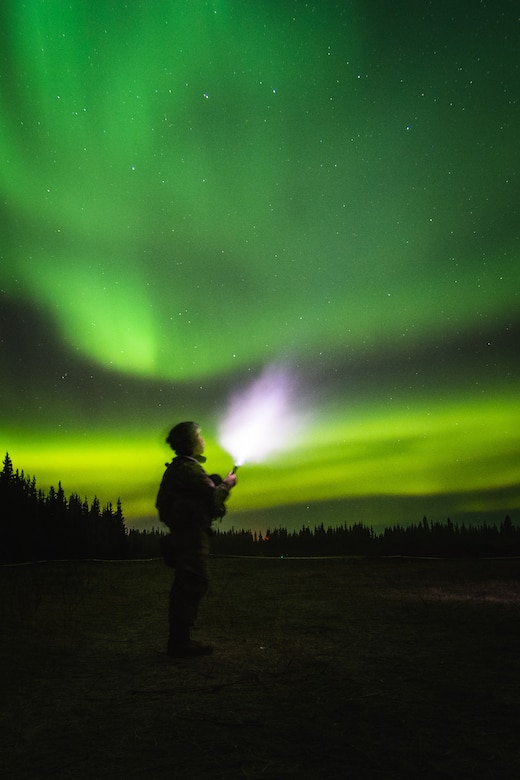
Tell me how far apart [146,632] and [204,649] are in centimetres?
154

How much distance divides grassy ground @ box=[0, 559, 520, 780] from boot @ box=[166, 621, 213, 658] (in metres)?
0.14

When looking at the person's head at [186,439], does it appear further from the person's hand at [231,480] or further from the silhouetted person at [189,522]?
the person's hand at [231,480]

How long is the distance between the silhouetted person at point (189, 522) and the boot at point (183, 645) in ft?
0.26

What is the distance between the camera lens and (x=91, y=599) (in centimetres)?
977

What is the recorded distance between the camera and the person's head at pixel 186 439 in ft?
21.8

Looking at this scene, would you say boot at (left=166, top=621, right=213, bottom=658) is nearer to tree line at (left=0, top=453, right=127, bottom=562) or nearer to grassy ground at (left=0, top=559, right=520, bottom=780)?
grassy ground at (left=0, top=559, right=520, bottom=780)

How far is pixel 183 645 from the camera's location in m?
5.79

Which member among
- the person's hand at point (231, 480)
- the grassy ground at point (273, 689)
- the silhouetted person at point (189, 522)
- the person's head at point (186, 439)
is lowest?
the grassy ground at point (273, 689)

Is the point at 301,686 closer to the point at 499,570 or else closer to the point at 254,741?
the point at 254,741

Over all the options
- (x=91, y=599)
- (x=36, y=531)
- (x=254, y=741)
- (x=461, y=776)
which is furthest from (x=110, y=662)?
(x=36, y=531)

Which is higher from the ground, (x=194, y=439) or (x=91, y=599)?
(x=194, y=439)

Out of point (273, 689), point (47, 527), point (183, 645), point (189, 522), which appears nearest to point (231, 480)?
point (189, 522)

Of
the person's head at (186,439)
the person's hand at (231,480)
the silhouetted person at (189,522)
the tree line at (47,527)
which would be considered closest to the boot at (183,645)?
the silhouetted person at (189,522)

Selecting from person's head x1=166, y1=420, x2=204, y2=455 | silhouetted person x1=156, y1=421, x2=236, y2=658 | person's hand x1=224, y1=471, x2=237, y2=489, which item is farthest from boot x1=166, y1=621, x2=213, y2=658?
person's head x1=166, y1=420, x2=204, y2=455
